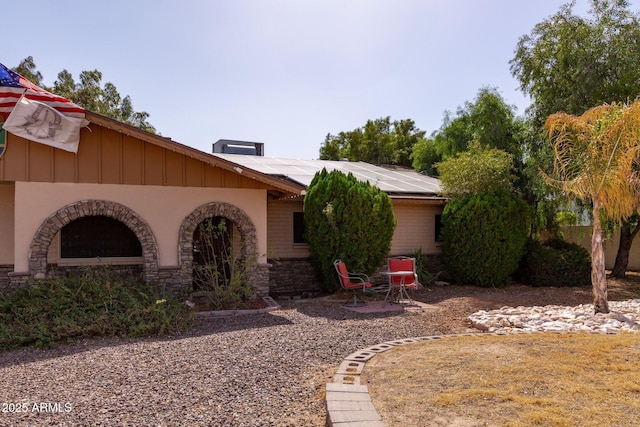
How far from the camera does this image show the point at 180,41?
12.0m

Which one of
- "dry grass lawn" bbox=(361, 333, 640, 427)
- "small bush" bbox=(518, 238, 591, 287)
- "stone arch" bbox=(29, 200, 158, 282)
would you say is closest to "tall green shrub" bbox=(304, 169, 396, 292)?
"stone arch" bbox=(29, 200, 158, 282)

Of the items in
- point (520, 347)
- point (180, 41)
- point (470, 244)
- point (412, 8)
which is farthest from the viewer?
point (470, 244)

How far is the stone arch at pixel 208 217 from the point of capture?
9.96 meters

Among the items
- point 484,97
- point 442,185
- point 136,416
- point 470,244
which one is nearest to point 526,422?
point 136,416

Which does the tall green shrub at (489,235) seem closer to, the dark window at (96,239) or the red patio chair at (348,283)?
the red patio chair at (348,283)

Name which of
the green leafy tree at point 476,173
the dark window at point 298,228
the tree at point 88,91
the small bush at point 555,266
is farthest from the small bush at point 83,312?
the tree at point 88,91

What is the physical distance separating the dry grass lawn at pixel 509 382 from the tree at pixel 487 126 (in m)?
9.48

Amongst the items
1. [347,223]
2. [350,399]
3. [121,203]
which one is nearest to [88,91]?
[121,203]

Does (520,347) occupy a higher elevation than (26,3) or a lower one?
lower

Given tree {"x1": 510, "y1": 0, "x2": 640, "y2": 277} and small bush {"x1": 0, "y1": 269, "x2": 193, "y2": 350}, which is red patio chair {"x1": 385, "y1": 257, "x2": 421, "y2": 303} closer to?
small bush {"x1": 0, "y1": 269, "x2": 193, "y2": 350}

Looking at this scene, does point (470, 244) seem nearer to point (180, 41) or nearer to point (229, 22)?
point (229, 22)

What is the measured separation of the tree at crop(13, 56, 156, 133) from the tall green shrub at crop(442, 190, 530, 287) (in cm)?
1693

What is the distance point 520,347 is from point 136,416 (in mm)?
4342

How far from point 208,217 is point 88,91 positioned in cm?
1595
